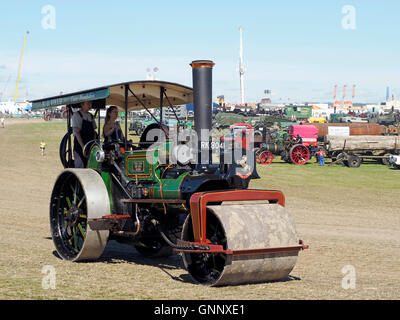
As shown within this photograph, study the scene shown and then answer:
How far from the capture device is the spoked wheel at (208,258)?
21.4 feet

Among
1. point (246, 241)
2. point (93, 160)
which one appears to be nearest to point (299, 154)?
point (93, 160)

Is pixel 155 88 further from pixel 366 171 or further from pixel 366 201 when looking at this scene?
pixel 366 171

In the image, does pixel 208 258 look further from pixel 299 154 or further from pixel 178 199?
pixel 299 154

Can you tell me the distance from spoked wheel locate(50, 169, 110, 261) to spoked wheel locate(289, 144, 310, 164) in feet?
75.6

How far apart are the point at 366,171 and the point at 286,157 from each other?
4513 mm

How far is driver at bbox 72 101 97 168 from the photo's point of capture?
8828 mm

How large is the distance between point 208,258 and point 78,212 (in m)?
2.20

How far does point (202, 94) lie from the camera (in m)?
7.04

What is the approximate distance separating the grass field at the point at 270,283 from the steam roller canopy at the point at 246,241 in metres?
A: 0.15
